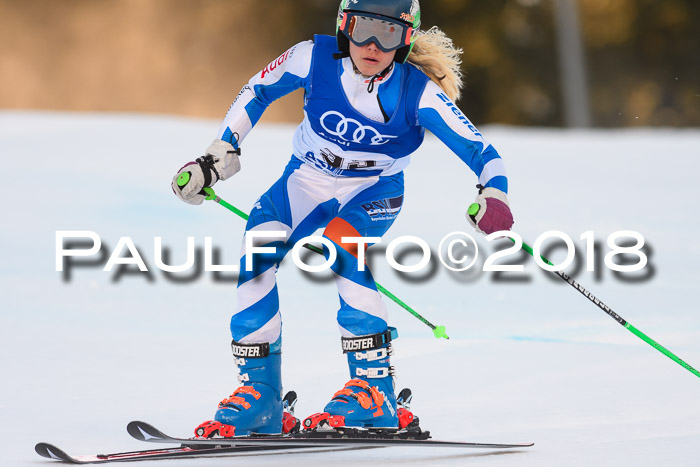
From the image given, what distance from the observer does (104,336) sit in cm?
679

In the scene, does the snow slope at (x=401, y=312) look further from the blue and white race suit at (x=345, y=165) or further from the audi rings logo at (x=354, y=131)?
the audi rings logo at (x=354, y=131)

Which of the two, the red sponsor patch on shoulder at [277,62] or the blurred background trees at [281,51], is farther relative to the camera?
the blurred background trees at [281,51]

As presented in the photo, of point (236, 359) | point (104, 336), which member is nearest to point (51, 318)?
point (104, 336)

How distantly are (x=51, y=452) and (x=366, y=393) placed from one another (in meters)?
1.18

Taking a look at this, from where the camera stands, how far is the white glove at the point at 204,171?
4.47m

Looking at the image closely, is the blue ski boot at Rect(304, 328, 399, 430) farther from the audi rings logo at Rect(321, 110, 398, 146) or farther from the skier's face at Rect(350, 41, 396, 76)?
the skier's face at Rect(350, 41, 396, 76)

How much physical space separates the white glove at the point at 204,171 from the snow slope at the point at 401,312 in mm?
1002

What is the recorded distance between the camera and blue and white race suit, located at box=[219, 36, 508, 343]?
14.5 feet

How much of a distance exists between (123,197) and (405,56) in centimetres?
722

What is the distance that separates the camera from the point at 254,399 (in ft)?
14.3

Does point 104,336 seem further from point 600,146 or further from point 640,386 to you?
point 600,146

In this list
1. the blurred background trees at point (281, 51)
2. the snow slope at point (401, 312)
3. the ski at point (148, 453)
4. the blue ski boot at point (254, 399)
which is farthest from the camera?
the blurred background trees at point (281, 51)

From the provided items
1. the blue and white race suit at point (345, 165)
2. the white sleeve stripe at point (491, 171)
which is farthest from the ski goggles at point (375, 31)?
the white sleeve stripe at point (491, 171)

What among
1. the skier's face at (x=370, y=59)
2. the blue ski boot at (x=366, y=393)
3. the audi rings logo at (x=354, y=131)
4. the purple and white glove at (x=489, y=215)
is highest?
the skier's face at (x=370, y=59)
